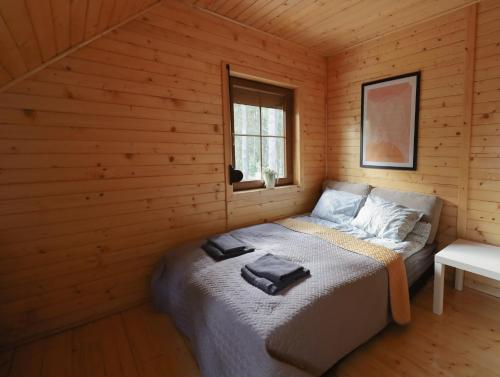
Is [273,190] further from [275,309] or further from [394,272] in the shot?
[275,309]

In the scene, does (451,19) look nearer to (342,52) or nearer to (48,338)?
(342,52)

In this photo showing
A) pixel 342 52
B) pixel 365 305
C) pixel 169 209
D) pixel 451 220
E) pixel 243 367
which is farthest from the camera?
pixel 342 52

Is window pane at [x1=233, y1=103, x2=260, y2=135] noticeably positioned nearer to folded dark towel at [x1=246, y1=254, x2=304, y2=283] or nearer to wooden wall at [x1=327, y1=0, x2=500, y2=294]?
wooden wall at [x1=327, y1=0, x2=500, y2=294]

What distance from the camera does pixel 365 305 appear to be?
161 cm

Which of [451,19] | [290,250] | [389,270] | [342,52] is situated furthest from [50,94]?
[451,19]

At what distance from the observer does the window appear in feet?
8.72

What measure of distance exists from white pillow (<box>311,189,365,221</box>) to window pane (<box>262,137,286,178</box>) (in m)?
0.57

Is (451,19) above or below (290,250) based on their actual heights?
above

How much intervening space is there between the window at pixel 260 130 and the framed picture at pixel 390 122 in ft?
2.69

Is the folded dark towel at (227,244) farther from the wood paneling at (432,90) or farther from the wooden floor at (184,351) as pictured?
the wood paneling at (432,90)

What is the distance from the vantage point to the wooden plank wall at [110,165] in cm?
167

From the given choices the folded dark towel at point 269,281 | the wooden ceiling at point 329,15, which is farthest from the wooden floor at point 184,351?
the wooden ceiling at point 329,15

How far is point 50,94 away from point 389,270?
8.10ft

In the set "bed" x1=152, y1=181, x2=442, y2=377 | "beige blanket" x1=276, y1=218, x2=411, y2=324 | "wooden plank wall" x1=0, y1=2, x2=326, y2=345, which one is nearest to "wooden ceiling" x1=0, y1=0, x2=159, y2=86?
"wooden plank wall" x1=0, y1=2, x2=326, y2=345
